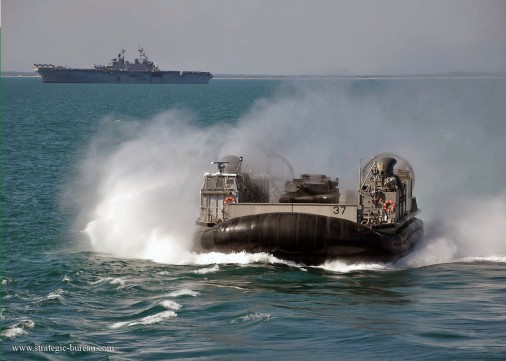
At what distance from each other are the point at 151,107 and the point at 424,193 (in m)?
65.9

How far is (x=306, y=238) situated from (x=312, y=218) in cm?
62

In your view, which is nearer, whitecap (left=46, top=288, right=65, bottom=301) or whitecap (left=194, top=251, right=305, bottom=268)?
whitecap (left=46, top=288, right=65, bottom=301)

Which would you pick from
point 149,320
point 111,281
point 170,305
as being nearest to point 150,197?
point 111,281

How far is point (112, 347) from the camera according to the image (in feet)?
68.7

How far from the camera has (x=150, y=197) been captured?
37.6 metres

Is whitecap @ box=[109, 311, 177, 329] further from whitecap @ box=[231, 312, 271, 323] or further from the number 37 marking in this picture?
the number 37 marking

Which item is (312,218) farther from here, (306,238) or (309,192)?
(309,192)

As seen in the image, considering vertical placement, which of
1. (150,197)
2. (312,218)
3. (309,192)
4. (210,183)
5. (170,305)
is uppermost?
(210,183)

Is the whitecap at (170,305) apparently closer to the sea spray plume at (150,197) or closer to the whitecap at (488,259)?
the sea spray plume at (150,197)

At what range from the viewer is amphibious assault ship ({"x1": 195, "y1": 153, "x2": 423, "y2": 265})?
2862 cm

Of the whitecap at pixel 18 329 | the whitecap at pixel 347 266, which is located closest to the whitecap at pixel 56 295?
the whitecap at pixel 18 329

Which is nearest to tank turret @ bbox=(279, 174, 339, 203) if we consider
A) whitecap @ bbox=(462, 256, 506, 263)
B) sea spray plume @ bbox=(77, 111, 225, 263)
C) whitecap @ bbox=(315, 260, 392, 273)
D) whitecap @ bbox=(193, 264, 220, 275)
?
whitecap @ bbox=(315, 260, 392, 273)

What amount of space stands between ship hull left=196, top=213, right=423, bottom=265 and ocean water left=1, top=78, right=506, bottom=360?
349mm

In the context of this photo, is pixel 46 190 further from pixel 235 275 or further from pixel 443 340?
pixel 443 340
